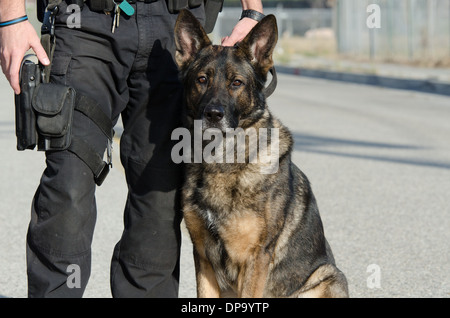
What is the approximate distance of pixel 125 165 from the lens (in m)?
4.08

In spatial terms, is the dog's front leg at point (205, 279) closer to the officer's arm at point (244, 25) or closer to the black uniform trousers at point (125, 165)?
the black uniform trousers at point (125, 165)

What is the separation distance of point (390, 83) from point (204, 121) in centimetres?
1583

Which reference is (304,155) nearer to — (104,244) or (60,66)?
(104,244)

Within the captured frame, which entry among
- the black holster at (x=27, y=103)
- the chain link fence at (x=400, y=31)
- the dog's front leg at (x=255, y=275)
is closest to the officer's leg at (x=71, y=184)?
the black holster at (x=27, y=103)

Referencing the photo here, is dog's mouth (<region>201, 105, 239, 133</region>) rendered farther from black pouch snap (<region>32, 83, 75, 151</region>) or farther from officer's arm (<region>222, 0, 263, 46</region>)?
black pouch snap (<region>32, 83, 75, 151</region>)

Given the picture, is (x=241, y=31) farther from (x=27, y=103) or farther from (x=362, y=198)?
(x=362, y=198)

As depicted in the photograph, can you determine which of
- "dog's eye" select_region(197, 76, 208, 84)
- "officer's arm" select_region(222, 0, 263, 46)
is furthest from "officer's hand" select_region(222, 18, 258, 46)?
"dog's eye" select_region(197, 76, 208, 84)

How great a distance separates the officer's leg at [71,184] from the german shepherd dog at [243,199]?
0.42m

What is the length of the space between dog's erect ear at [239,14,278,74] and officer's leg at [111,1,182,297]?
0.38m

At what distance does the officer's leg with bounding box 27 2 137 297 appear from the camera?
3.62m

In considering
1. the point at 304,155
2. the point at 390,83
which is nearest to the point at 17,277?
the point at 304,155

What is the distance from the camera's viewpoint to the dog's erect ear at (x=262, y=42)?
397cm

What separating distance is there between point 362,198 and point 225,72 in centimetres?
377

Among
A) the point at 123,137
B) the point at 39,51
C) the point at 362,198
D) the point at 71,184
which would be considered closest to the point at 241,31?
the point at 123,137
